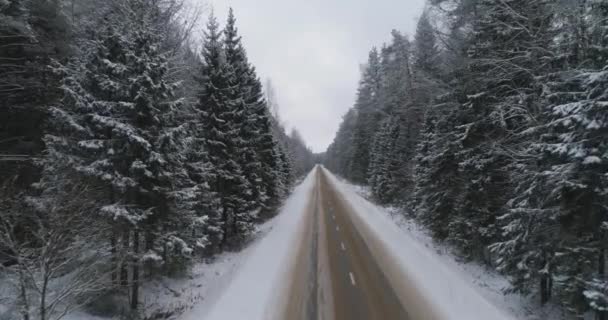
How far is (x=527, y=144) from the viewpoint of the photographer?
9938mm

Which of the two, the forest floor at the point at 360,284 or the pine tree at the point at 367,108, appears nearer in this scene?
the forest floor at the point at 360,284

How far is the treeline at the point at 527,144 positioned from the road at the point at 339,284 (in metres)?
3.51

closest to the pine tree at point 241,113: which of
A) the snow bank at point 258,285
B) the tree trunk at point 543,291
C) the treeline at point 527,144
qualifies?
the snow bank at point 258,285

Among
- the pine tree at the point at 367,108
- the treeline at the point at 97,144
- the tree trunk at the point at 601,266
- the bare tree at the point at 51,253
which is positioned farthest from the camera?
the pine tree at the point at 367,108

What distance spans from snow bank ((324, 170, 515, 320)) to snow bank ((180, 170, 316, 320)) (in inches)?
157

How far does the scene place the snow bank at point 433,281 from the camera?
8562 mm

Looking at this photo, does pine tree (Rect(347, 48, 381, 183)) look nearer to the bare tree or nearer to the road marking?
the road marking

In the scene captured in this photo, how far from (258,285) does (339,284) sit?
2.78m

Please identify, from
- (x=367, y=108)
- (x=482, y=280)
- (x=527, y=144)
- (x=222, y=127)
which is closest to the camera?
(x=527, y=144)

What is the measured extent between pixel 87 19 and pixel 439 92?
16.3m

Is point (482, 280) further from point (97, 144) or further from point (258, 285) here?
point (97, 144)

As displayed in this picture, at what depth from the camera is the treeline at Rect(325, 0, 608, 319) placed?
21.9 ft

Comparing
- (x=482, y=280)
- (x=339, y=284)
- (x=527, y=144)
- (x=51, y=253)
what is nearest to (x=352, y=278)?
(x=339, y=284)

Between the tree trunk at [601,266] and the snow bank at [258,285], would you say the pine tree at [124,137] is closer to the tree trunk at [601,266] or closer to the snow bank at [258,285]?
the snow bank at [258,285]
